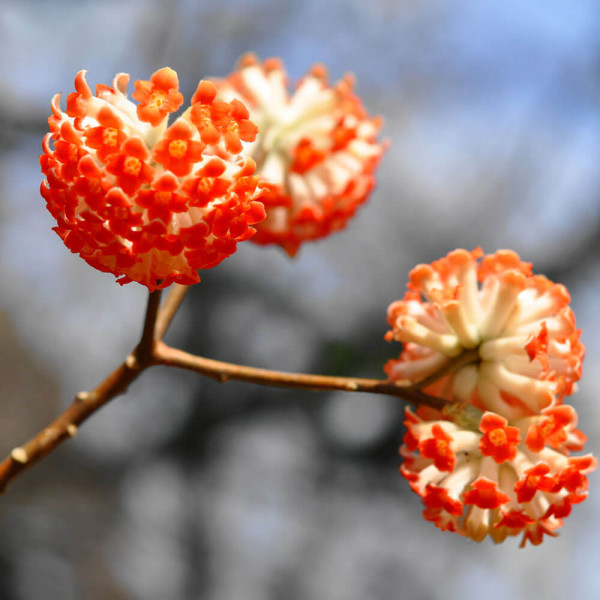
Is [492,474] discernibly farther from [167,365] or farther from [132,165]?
[132,165]

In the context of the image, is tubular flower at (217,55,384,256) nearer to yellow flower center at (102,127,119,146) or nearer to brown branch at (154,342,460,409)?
brown branch at (154,342,460,409)

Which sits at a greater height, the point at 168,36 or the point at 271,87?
the point at 168,36

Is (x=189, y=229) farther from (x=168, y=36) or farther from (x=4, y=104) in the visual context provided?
(x=168, y=36)

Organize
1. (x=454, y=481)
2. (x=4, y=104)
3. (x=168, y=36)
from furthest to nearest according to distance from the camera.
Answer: (x=168, y=36)
(x=4, y=104)
(x=454, y=481)

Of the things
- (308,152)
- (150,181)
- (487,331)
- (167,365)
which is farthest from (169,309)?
(308,152)

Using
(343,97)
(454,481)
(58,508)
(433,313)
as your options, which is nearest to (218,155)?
(433,313)

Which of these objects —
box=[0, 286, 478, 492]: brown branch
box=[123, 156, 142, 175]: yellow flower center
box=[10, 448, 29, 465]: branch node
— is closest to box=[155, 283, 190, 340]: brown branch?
box=[0, 286, 478, 492]: brown branch

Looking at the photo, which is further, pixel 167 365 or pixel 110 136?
pixel 167 365
